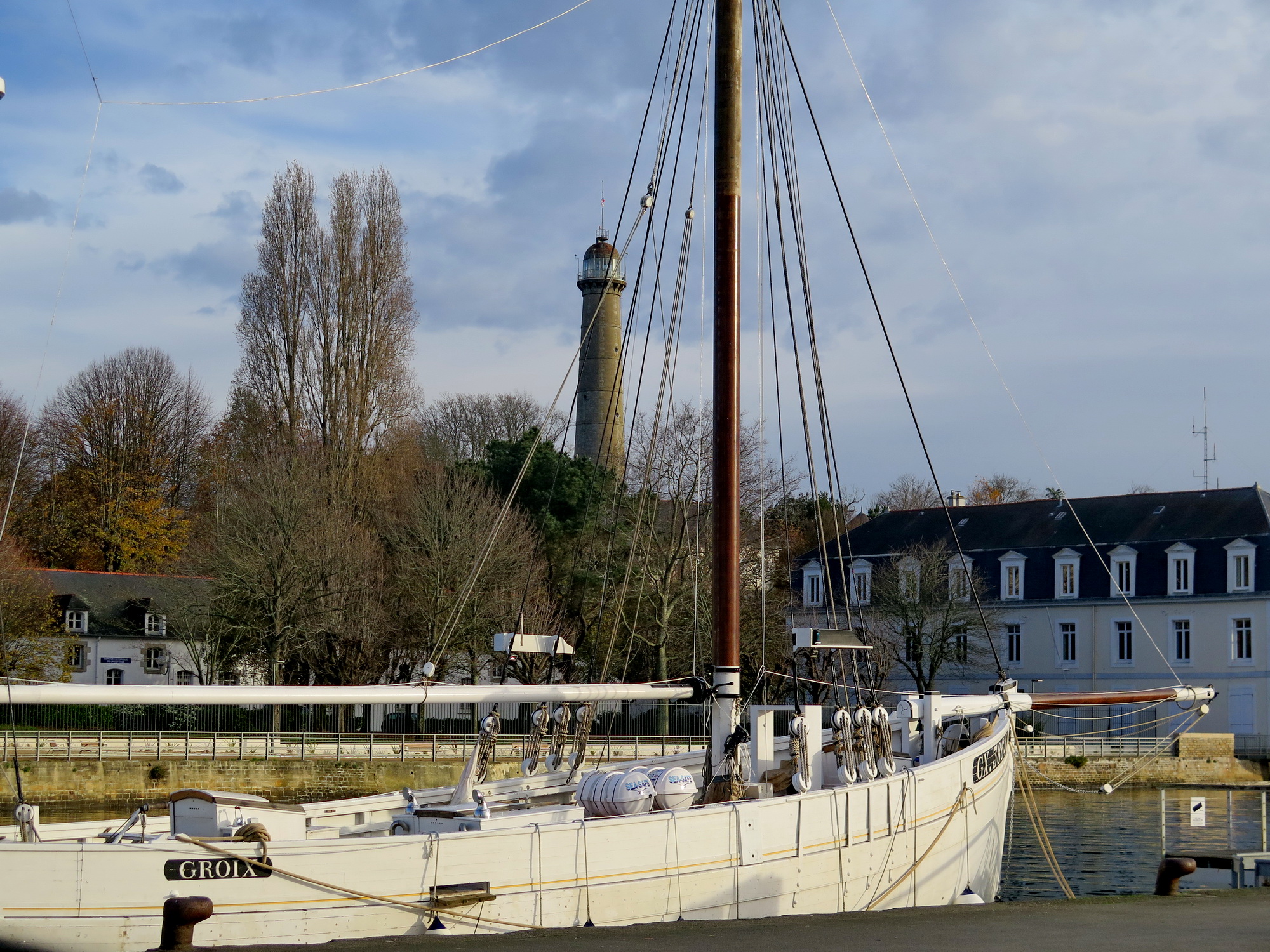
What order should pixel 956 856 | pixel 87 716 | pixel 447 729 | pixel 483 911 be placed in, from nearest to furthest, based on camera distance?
pixel 483 911
pixel 956 856
pixel 87 716
pixel 447 729

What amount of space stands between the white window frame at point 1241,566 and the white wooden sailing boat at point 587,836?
136 ft

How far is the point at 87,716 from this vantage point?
42.8 m

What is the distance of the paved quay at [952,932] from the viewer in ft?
29.4

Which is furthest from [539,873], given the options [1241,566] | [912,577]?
[1241,566]

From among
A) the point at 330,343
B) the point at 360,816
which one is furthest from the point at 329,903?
the point at 330,343

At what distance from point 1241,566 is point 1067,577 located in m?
7.83

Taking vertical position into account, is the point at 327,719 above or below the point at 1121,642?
below

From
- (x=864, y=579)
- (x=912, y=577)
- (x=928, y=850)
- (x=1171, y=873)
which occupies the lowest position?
(x=928, y=850)

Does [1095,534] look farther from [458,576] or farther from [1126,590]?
[458,576]

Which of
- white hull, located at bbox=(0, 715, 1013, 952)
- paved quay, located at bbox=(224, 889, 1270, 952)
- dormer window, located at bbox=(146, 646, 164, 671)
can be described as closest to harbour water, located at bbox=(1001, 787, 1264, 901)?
white hull, located at bbox=(0, 715, 1013, 952)

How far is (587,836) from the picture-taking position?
43.0 ft

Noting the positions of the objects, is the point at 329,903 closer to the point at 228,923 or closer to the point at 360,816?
the point at 228,923

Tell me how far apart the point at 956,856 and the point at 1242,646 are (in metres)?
44.3

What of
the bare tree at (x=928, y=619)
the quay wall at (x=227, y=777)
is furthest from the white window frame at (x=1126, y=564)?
the quay wall at (x=227, y=777)
